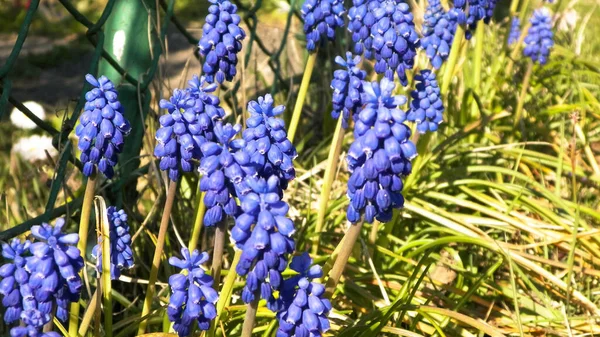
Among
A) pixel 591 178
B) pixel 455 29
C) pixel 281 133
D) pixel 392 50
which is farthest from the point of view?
pixel 591 178

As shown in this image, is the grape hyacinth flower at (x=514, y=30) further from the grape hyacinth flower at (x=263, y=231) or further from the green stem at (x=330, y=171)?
the grape hyacinth flower at (x=263, y=231)

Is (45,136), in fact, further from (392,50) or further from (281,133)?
(281,133)

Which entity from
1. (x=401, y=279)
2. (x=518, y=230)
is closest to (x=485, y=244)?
(x=401, y=279)

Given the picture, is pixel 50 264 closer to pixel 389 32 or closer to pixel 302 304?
pixel 302 304

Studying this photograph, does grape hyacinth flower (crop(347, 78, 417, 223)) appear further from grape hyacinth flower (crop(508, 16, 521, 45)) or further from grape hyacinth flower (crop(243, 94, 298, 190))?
grape hyacinth flower (crop(508, 16, 521, 45))

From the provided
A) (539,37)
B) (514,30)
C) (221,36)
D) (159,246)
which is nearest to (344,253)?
(159,246)

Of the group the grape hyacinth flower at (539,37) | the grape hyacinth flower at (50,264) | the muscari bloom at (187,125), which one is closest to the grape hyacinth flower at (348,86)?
the muscari bloom at (187,125)
